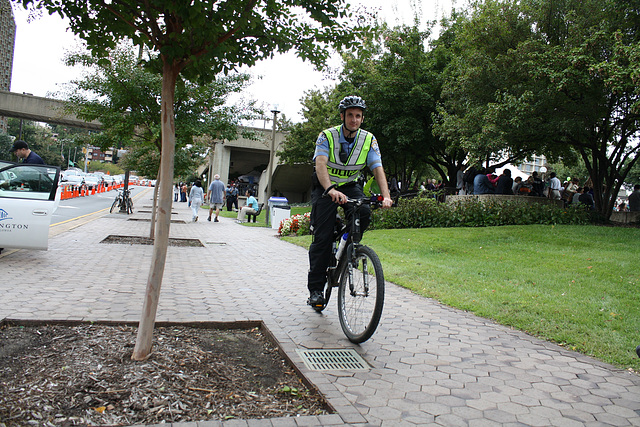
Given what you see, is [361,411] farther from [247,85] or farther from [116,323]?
[247,85]

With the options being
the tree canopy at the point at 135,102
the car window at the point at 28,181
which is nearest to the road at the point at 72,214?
the tree canopy at the point at 135,102

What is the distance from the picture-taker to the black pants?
442cm

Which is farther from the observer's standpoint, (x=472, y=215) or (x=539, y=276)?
(x=472, y=215)

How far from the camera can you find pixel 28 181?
23.9ft

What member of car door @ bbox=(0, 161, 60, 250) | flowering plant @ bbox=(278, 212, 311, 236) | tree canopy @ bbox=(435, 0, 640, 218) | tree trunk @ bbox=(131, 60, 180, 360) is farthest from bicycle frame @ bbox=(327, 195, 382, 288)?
flowering plant @ bbox=(278, 212, 311, 236)

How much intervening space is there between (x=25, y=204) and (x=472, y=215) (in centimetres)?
1166

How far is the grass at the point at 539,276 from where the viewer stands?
178 inches

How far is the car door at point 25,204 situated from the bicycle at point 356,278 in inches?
200

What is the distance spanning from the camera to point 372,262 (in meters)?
3.80

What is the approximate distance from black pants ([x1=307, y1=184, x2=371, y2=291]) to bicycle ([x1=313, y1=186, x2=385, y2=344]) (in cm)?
8

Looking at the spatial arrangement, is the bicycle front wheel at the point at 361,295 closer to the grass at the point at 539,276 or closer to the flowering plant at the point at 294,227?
the grass at the point at 539,276

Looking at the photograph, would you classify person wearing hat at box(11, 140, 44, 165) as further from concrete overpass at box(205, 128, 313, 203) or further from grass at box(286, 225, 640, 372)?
concrete overpass at box(205, 128, 313, 203)

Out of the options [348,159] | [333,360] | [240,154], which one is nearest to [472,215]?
[348,159]

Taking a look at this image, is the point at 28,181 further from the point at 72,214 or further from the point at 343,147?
the point at 72,214
